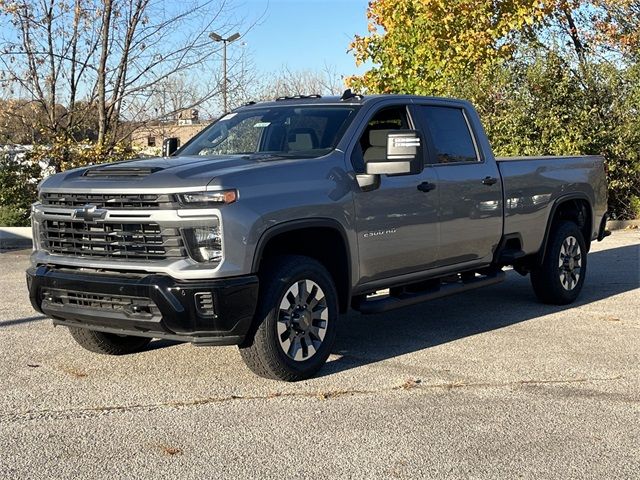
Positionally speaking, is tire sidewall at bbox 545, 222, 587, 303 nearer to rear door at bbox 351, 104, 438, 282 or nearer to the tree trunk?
rear door at bbox 351, 104, 438, 282

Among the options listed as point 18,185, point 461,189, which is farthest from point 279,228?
point 18,185

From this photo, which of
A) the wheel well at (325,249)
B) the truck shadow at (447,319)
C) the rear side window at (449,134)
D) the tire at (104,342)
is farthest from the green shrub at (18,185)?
the wheel well at (325,249)

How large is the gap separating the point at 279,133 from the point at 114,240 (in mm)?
1790

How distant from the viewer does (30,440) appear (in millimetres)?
4719

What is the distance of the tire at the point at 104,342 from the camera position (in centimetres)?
661

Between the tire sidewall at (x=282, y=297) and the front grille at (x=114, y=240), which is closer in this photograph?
the front grille at (x=114, y=240)

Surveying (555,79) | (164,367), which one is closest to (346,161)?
(164,367)

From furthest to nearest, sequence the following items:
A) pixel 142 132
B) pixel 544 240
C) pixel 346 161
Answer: pixel 142 132
pixel 544 240
pixel 346 161

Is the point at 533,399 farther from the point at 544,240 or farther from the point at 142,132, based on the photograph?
the point at 142,132

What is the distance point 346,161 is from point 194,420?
2253mm

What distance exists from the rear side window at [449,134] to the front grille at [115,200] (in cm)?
275

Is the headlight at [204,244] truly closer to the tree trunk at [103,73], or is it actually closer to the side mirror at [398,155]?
the side mirror at [398,155]

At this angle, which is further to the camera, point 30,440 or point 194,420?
point 194,420

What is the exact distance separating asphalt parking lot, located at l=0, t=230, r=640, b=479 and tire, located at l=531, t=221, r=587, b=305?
0.69m
